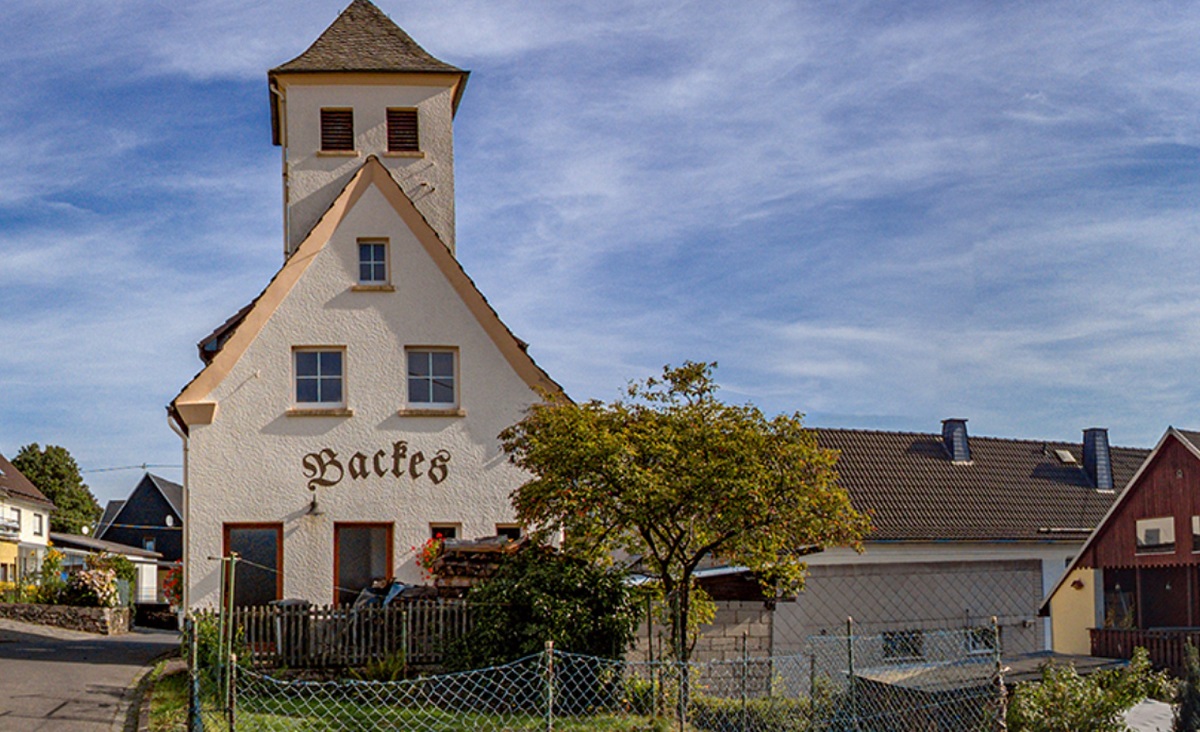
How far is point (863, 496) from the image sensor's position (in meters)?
30.5

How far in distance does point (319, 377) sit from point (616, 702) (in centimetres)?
982

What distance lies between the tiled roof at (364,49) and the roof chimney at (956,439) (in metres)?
15.8

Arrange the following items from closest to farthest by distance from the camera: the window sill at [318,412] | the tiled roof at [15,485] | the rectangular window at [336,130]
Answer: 1. the window sill at [318,412]
2. the rectangular window at [336,130]
3. the tiled roof at [15,485]

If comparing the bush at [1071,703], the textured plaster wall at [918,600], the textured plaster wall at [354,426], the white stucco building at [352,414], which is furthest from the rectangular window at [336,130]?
the bush at [1071,703]

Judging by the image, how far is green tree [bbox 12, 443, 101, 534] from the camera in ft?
272

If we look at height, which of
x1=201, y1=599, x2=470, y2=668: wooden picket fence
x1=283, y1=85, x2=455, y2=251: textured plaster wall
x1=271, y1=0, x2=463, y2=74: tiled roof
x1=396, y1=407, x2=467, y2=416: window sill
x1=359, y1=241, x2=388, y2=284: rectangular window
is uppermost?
x1=271, y1=0, x2=463, y2=74: tiled roof

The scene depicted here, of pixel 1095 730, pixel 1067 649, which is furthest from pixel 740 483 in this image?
pixel 1067 649

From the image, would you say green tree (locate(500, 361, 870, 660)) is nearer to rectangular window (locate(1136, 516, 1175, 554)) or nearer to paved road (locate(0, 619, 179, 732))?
paved road (locate(0, 619, 179, 732))

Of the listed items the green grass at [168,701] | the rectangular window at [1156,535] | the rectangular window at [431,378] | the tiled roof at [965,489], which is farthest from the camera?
the tiled roof at [965,489]

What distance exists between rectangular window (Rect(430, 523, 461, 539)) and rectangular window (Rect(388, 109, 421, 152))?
8.23m

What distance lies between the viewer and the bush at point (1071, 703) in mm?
14422

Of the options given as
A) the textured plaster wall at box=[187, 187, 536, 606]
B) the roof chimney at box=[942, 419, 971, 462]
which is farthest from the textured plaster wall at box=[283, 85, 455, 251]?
the roof chimney at box=[942, 419, 971, 462]

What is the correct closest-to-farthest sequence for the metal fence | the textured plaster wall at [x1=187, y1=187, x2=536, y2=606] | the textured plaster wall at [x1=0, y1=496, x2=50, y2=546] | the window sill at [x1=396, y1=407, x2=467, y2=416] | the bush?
the bush < the metal fence < the textured plaster wall at [x1=187, y1=187, x2=536, y2=606] < the window sill at [x1=396, y1=407, x2=467, y2=416] < the textured plaster wall at [x1=0, y1=496, x2=50, y2=546]

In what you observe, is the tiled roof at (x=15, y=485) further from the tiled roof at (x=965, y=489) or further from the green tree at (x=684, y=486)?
the green tree at (x=684, y=486)
